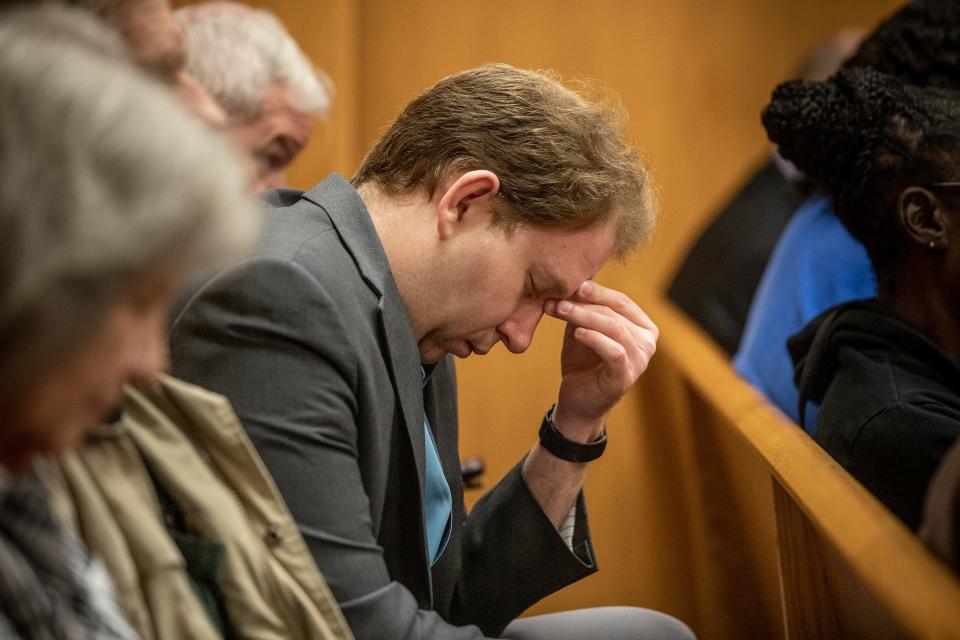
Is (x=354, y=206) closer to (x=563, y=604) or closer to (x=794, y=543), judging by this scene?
(x=794, y=543)

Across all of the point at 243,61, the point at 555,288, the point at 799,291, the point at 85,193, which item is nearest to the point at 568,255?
the point at 555,288

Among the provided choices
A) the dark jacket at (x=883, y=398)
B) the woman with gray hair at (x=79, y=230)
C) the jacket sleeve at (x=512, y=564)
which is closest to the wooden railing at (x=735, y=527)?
the dark jacket at (x=883, y=398)

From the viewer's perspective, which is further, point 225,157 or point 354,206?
point 354,206

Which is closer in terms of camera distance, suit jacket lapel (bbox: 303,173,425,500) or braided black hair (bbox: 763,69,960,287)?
suit jacket lapel (bbox: 303,173,425,500)

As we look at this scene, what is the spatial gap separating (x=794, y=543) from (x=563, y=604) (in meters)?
1.17

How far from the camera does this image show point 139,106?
700mm

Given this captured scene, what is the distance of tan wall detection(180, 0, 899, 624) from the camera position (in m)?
3.89

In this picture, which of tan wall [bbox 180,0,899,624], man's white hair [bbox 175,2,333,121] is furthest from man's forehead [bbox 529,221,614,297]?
tan wall [bbox 180,0,899,624]

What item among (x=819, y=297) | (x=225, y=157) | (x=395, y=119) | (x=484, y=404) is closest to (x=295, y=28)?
(x=484, y=404)

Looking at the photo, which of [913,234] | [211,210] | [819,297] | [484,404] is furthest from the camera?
[484,404]

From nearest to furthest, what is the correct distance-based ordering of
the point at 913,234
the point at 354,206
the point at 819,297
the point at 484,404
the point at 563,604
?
the point at 354,206, the point at 913,234, the point at 819,297, the point at 563,604, the point at 484,404

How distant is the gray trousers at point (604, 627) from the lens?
5.60 ft

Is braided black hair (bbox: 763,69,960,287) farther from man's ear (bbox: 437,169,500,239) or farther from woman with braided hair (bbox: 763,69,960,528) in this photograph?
man's ear (bbox: 437,169,500,239)

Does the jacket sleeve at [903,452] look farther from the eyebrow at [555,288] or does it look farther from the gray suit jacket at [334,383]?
the gray suit jacket at [334,383]
